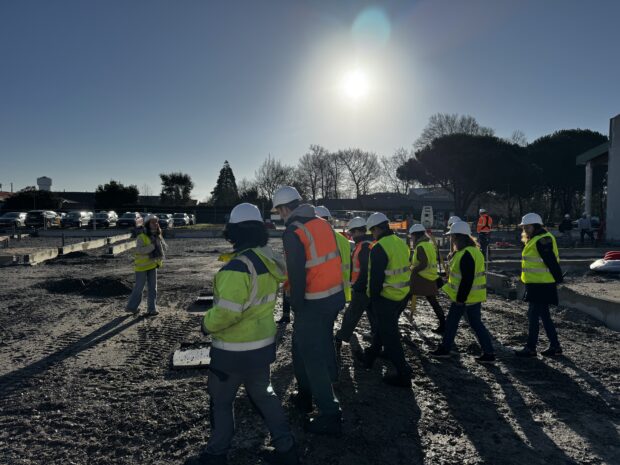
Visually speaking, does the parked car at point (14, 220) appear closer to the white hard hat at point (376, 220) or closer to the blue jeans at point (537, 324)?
the white hard hat at point (376, 220)

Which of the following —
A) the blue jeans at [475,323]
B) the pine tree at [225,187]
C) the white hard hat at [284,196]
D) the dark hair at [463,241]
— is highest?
the pine tree at [225,187]

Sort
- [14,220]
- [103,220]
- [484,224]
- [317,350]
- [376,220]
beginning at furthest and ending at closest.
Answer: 1. [103,220]
2. [14,220]
3. [484,224]
4. [376,220]
5. [317,350]

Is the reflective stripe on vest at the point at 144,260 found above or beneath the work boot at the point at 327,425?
above

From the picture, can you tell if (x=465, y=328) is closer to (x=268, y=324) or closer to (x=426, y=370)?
(x=426, y=370)

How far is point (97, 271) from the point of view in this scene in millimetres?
12930

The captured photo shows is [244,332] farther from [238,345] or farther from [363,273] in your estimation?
[363,273]

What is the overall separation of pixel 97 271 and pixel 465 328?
34.6ft

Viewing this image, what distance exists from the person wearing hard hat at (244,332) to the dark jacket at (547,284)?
379cm

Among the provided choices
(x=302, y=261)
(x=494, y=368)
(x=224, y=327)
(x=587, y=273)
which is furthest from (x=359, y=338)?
(x=587, y=273)

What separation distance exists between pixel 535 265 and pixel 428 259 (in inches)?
55.2

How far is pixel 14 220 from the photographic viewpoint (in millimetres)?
32562

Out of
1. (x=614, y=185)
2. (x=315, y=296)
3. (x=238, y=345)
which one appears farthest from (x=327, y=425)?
(x=614, y=185)

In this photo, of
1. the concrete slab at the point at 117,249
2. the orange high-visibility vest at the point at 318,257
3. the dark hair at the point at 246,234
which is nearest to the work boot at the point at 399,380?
the orange high-visibility vest at the point at 318,257

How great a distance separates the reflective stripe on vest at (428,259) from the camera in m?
6.31
